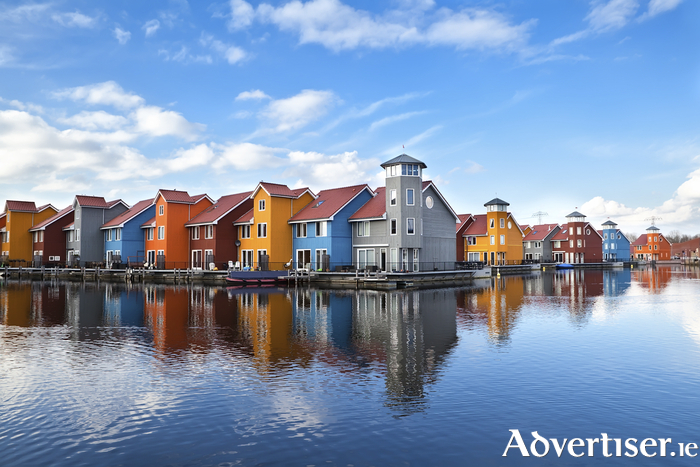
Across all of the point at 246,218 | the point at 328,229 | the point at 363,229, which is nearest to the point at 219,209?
the point at 246,218

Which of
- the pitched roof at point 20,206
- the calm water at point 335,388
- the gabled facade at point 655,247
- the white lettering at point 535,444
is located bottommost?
the white lettering at point 535,444

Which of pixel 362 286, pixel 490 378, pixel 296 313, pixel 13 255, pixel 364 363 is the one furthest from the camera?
pixel 13 255

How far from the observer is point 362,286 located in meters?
50.2

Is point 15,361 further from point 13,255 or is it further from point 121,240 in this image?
point 13,255

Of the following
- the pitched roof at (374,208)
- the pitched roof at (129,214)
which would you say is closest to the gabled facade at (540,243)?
the pitched roof at (374,208)

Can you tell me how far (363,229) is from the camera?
58.2 m

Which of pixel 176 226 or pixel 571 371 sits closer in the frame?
pixel 571 371

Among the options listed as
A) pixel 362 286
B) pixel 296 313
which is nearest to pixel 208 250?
pixel 362 286

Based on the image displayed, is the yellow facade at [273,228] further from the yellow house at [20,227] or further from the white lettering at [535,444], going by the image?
the white lettering at [535,444]

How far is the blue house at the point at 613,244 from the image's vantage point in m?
136

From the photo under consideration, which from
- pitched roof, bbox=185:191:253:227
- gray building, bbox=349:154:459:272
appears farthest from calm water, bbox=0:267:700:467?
pitched roof, bbox=185:191:253:227

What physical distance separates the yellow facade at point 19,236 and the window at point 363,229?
60.0m

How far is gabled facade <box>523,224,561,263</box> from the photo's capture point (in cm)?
11569

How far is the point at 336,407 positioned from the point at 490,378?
4984 millimetres
